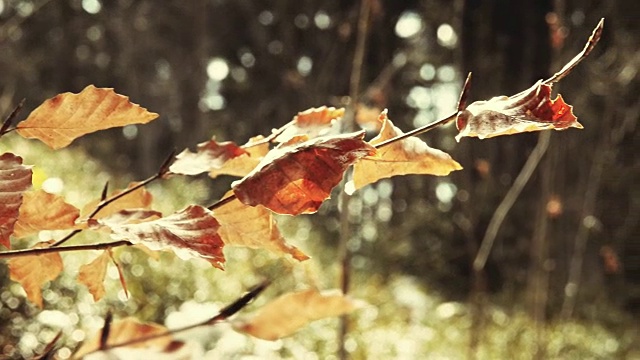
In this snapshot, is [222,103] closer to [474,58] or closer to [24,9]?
[24,9]

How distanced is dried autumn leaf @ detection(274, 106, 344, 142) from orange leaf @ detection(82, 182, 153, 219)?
0.32 ft

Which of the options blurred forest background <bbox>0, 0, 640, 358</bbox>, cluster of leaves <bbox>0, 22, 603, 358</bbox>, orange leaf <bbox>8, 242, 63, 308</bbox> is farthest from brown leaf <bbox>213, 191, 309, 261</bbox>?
blurred forest background <bbox>0, 0, 640, 358</bbox>

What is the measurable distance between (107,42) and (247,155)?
28.8ft

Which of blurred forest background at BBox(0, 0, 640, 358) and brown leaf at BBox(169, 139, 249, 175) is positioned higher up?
brown leaf at BBox(169, 139, 249, 175)

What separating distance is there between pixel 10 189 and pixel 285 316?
16 centimetres

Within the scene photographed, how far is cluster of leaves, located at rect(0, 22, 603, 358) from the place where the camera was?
0.28 meters

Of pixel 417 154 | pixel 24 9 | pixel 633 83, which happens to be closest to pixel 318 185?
pixel 417 154

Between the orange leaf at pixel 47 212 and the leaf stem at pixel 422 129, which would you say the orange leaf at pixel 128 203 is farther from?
the leaf stem at pixel 422 129

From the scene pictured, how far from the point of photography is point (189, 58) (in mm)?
8602

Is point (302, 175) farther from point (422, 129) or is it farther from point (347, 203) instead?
point (347, 203)

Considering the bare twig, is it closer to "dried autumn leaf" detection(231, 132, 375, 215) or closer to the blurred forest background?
"dried autumn leaf" detection(231, 132, 375, 215)

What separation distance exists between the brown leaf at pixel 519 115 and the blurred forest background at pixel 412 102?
3.51 meters

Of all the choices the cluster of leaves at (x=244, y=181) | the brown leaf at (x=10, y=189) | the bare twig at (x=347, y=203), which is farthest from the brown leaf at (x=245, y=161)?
the bare twig at (x=347, y=203)

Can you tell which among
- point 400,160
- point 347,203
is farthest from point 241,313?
point 400,160
